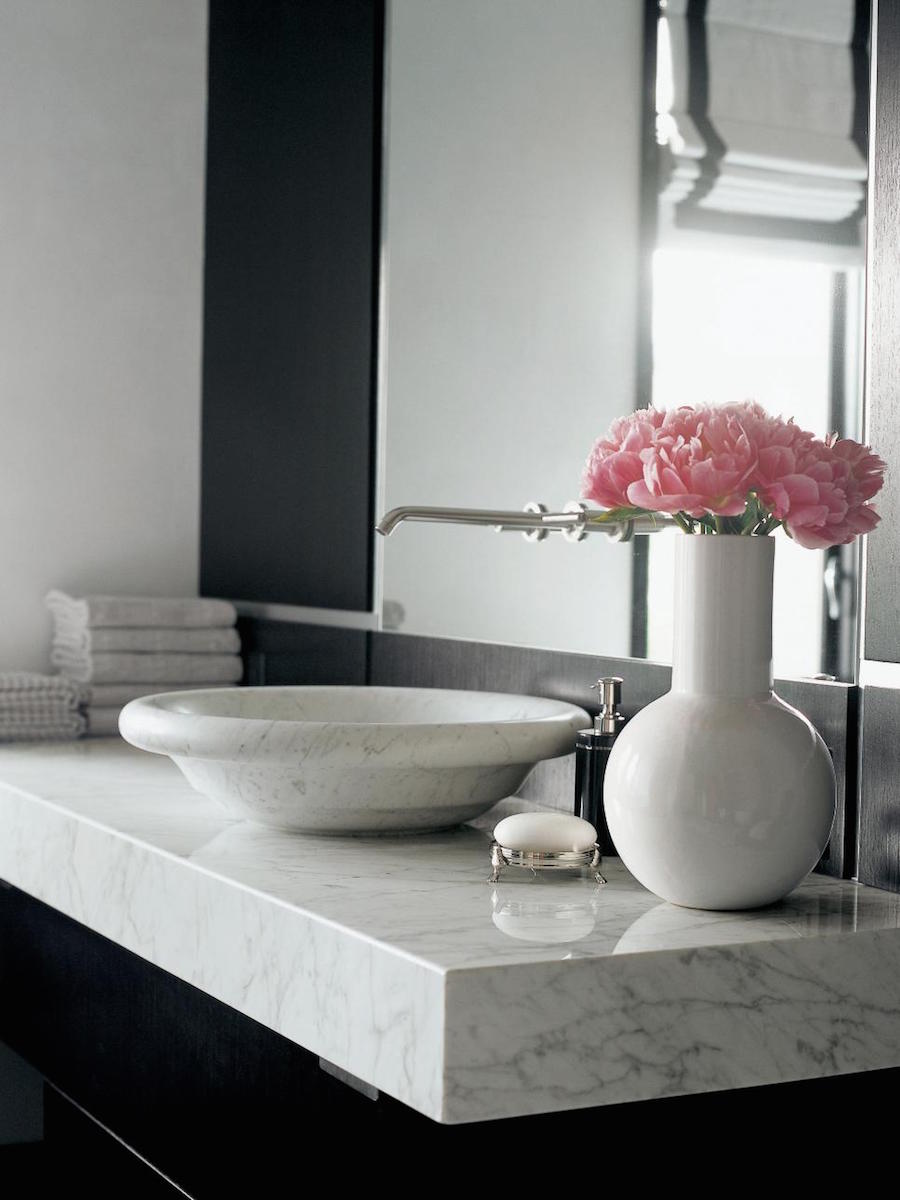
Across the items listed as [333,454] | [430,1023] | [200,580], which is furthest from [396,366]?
[430,1023]

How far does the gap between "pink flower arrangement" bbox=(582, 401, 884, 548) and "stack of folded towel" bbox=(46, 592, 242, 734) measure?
1.33 meters

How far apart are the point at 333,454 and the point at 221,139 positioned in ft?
2.31

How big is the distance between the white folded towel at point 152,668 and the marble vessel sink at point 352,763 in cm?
77

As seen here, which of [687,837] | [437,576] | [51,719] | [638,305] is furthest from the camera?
[51,719]

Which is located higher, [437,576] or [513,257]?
[513,257]

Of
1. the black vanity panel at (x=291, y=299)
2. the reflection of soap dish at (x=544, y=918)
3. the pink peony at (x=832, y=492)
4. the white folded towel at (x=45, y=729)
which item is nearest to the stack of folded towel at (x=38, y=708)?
the white folded towel at (x=45, y=729)

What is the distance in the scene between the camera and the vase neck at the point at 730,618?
A: 4.11 ft

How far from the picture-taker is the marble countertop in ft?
3.51

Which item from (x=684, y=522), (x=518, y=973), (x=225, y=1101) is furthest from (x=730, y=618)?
(x=225, y=1101)

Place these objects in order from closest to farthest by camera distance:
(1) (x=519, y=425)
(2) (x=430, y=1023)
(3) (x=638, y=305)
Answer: (2) (x=430, y=1023), (3) (x=638, y=305), (1) (x=519, y=425)

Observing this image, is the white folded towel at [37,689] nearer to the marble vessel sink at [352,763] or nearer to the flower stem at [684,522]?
the marble vessel sink at [352,763]

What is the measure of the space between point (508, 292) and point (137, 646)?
0.86 metres

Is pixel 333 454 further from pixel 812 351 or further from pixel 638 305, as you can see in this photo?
pixel 812 351

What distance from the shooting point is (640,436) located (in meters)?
1.23
